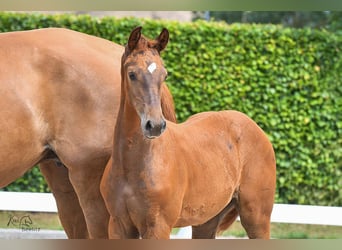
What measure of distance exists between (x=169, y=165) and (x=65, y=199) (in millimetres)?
870

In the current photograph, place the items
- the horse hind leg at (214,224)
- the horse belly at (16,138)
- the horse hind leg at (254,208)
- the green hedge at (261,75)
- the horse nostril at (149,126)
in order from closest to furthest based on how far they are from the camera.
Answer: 1. the horse nostril at (149,126)
2. the horse belly at (16,138)
3. the horse hind leg at (254,208)
4. the horse hind leg at (214,224)
5. the green hedge at (261,75)

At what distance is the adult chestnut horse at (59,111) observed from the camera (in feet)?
7.53

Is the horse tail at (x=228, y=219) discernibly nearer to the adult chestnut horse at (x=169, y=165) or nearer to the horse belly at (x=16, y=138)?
the adult chestnut horse at (x=169, y=165)

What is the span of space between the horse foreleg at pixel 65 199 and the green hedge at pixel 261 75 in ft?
9.83

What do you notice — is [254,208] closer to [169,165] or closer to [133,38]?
[169,165]

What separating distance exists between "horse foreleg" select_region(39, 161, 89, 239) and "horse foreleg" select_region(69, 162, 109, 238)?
33cm

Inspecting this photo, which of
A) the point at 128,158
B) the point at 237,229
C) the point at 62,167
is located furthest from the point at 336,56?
the point at 128,158

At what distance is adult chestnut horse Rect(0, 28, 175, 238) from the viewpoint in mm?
2295

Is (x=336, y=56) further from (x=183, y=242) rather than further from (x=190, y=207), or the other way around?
(x=183, y=242)

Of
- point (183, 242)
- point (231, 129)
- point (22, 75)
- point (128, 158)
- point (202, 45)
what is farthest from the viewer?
point (202, 45)

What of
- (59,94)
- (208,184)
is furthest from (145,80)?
(208,184)

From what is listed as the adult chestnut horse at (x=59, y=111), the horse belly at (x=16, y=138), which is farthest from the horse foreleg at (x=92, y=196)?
the horse belly at (x=16, y=138)

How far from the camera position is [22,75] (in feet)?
7.66

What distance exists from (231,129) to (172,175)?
0.69 meters
